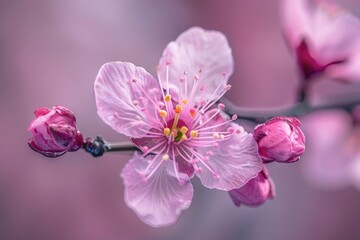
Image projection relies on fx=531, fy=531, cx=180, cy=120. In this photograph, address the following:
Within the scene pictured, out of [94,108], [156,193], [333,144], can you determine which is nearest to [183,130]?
[156,193]

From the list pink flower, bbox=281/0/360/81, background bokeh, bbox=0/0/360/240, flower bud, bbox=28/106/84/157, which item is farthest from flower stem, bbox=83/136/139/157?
background bokeh, bbox=0/0/360/240

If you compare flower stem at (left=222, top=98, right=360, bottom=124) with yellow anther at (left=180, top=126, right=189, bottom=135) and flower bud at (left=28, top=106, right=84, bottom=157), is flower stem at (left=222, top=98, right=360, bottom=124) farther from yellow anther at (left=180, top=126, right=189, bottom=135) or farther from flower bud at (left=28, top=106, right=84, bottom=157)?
flower bud at (left=28, top=106, right=84, bottom=157)

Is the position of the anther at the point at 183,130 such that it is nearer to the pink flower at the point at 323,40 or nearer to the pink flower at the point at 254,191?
the pink flower at the point at 254,191

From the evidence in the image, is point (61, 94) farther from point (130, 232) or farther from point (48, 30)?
point (130, 232)

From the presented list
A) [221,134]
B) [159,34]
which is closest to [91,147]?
[221,134]

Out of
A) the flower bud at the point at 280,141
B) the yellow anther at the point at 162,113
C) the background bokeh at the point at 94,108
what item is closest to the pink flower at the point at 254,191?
the flower bud at the point at 280,141

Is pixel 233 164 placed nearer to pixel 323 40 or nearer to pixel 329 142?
pixel 323 40
